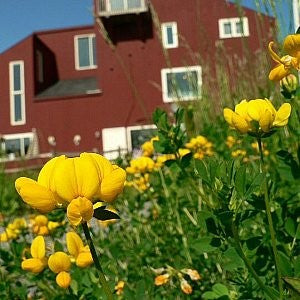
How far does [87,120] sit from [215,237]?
14.9 metres

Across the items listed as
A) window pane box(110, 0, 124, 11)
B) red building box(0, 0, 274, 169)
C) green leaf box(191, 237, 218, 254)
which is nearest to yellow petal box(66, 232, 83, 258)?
green leaf box(191, 237, 218, 254)

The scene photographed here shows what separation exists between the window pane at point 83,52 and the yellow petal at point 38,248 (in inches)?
719

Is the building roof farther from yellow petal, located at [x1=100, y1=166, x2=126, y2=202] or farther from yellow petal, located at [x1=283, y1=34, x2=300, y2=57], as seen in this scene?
yellow petal, located at [x1=100, y1=166, x2=126, y2=202]

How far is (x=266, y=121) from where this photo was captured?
73cm

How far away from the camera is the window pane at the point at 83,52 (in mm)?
18722

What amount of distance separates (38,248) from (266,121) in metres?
0.44

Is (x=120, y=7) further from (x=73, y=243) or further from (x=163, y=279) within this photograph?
(x=73, y=243)

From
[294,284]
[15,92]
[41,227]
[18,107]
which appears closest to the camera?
[294,284]

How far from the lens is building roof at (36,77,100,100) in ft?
53.0

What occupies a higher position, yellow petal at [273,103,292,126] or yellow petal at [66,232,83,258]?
yellow petal at [273,103,292,126]

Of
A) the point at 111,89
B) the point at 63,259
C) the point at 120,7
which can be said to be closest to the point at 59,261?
the point at 63,259

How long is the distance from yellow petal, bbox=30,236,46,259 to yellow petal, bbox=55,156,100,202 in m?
0.39

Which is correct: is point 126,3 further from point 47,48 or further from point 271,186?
point 271,186

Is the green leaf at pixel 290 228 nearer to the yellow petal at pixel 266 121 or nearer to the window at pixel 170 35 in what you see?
the yellow petal at pixel 266 121
